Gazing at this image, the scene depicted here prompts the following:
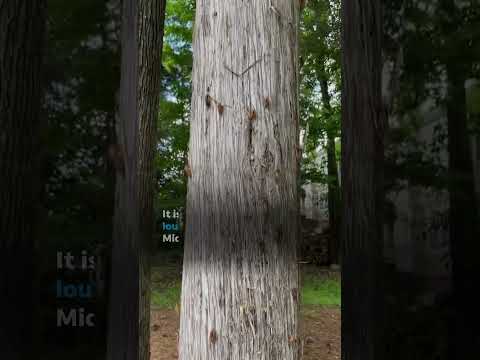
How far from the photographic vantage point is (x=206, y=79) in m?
1.95

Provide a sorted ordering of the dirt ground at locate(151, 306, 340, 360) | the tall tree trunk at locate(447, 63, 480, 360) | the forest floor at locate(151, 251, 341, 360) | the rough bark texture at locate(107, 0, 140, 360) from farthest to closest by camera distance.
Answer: the forest floor at locate(151, 251, 341, 360) → the dirt ground at locate(151, 306, 340, 360) → the tall tree trunk at locate(447, 63, 480, 360) → the rough bark texture at locate(107, 0, 140, 360)

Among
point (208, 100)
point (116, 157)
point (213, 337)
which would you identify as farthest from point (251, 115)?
point (116, 157)

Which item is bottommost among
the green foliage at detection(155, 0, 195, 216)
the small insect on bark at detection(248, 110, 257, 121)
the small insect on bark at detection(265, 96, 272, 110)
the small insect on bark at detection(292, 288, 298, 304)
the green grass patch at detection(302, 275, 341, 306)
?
the green grass patch at detection(302, 275, 341, 306)

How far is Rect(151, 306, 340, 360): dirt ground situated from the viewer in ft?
20.2

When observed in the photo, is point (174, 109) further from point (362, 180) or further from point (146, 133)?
point (362, 180)

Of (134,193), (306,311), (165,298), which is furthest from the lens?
(165,298)

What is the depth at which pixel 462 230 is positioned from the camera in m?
5.43

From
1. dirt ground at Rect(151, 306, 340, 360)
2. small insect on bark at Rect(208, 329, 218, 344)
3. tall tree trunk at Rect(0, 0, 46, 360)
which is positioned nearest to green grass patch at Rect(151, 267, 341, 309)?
dirt ground at Rect(151, 306, 340, 360)

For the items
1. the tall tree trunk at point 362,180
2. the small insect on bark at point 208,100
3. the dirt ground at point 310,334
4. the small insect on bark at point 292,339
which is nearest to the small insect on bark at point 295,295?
the small insect on bark at point 292,339

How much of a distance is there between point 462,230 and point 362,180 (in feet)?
8.31

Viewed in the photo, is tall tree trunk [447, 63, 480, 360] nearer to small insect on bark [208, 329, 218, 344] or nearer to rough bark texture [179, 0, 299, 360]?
rough bark texture [179, 0, 299, 360]

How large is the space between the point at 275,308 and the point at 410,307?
4179mm

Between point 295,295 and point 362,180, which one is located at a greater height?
point 362,180

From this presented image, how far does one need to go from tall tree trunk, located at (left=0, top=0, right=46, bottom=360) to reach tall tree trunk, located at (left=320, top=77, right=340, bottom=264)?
366 inches
